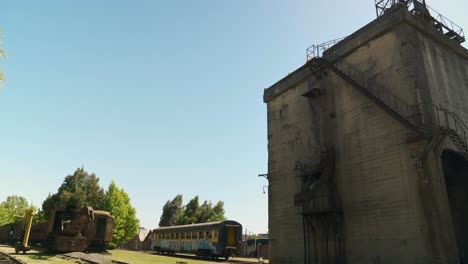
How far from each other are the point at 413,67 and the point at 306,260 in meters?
12.6

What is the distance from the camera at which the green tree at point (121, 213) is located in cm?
4939

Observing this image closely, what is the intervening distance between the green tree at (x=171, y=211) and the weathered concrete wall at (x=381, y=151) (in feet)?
165

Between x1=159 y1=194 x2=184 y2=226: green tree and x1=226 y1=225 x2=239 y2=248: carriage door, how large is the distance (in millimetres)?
41709

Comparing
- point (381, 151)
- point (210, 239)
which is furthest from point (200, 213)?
point (381, 151)

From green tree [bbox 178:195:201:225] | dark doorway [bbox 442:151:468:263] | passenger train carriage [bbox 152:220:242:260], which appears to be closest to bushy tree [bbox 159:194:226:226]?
green tree [bbox 178:195:201:225]

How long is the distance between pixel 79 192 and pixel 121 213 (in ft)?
23.3

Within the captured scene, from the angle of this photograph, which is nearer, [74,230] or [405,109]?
[405,109]

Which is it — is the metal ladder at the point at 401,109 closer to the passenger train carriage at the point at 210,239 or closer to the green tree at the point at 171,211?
the passenger train carriage at the point at 210,239

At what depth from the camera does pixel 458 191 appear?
58.5ft

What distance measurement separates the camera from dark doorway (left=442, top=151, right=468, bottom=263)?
56.4 ft

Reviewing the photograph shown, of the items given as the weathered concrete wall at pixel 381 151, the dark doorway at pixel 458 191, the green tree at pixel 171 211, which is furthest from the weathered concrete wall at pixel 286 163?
the green tree at pixel 171 211

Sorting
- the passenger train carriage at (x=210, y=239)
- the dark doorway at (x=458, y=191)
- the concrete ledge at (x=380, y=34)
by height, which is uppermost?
the concrete ledge at (x=380, y=34)

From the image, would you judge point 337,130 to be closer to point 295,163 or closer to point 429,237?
point 295,163

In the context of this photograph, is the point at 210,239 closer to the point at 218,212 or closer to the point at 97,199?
the point at 97,199
